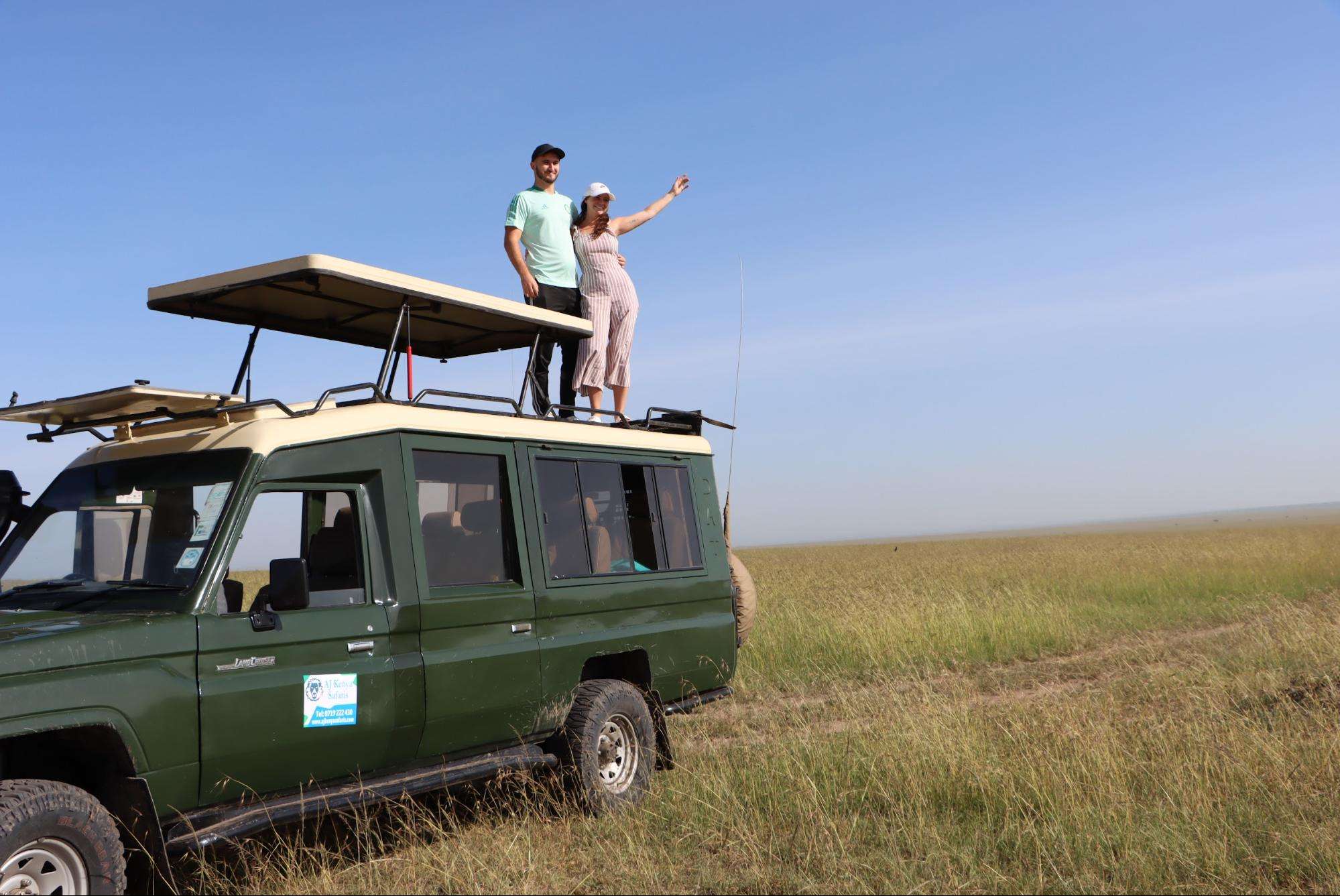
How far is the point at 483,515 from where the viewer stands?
635cm

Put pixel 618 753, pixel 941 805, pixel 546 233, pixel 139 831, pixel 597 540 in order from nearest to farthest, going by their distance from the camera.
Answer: pixel 139 831
pixel 941 805
pixel 618 753
pixel 597 540
pixel 546 233

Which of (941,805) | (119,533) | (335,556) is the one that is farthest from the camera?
(941,805)

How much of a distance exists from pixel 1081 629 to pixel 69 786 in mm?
13470

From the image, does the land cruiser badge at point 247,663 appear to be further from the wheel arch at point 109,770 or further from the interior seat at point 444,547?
the interior seat at point 444,547

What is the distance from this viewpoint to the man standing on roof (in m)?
9.13

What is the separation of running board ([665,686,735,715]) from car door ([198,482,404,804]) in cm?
233

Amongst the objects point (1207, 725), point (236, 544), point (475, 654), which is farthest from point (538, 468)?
point (1207, 725)

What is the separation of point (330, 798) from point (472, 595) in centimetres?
129

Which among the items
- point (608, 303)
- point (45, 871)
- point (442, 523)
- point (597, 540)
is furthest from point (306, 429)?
point (608, 303)

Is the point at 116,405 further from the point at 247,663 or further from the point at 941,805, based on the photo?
the point at 941,805

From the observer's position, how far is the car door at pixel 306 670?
4.79m

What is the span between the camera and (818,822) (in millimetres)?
6059

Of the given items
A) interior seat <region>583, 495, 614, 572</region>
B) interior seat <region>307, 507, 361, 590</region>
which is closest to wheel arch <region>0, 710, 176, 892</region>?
interior seat <region>307, 507, 361, 590</region>

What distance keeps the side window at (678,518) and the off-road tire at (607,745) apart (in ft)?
3.40
